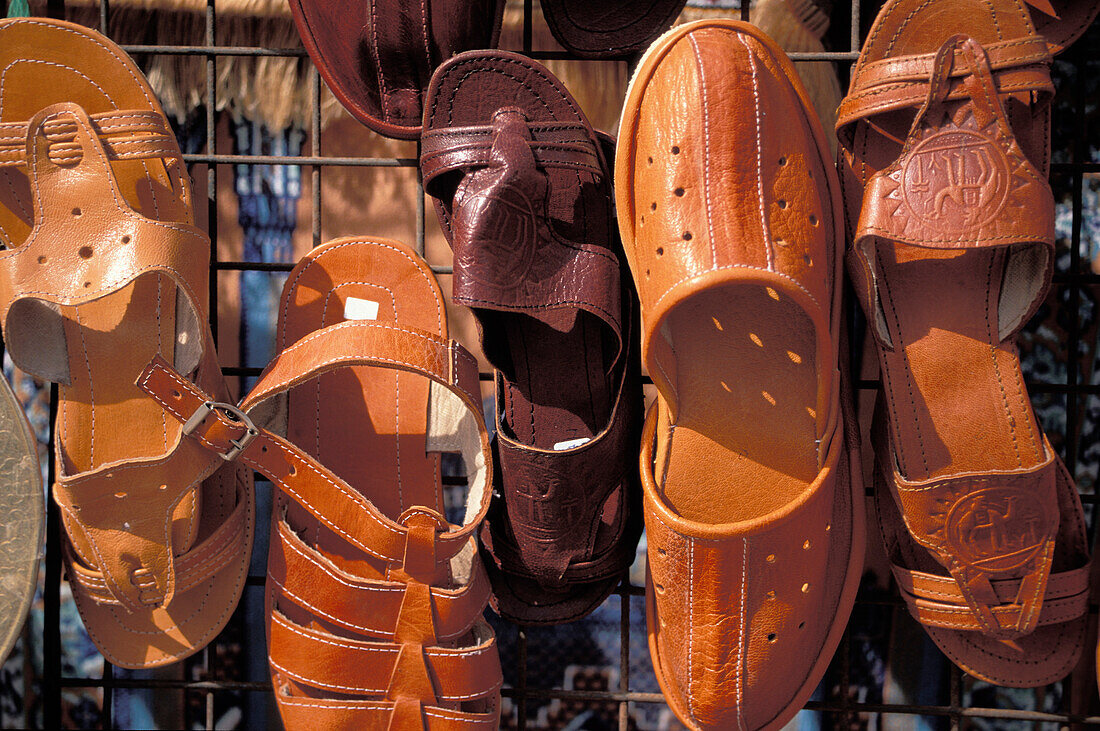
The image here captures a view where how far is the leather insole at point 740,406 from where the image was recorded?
593 millimetres

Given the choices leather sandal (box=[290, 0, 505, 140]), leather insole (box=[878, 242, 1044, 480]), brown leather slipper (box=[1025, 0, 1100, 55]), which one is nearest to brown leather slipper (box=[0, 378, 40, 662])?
leather sandal (box=[290, 0, 505, 140])

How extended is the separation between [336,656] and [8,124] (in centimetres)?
55

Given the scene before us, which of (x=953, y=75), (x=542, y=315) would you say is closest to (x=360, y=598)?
(x=542, y=315)

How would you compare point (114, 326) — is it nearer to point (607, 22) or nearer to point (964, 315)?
point (607, 22)

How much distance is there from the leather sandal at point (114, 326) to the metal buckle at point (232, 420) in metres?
0.03

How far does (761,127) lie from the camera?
53cm

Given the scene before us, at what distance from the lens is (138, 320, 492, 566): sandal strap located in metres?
0.59

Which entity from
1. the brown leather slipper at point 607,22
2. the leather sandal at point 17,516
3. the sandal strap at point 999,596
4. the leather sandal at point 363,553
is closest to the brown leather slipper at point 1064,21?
the brown leather slipper at point 607,22

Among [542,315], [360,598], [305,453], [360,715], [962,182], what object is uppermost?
[962,182]

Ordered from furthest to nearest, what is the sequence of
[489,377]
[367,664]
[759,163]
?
1. [489,377]
2. [367,664]
3. [759,163]

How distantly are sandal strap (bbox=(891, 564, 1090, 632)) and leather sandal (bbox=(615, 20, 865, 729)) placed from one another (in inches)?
2.1

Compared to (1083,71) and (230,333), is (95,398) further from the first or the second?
(1083,71)

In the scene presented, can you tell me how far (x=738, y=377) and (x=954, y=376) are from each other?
188 millimetres

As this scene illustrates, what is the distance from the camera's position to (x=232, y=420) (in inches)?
24.1
